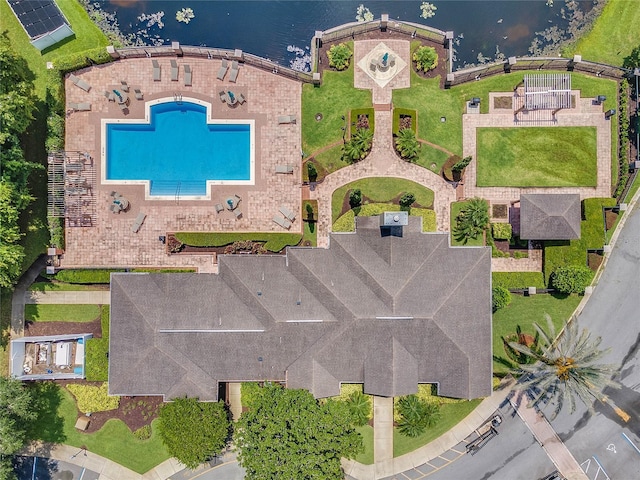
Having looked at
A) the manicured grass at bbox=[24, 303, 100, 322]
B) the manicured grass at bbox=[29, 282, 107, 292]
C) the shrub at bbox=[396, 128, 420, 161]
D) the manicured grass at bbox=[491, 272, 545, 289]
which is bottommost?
the manicured grass at bbox=[24, 303, 100, 322]

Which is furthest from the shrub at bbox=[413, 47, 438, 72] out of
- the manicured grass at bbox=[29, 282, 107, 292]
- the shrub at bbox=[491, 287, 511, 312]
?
the manicured grass at bbox=[29, 282, 107, 292]

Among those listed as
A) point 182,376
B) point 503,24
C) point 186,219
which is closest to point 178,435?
point 182,376

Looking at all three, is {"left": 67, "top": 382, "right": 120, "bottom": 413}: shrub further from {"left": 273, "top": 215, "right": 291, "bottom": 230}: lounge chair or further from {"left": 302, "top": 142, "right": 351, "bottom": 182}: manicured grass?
{"left": 302, "top": 142, "right": 351, "bottom": 182}: manicured grass

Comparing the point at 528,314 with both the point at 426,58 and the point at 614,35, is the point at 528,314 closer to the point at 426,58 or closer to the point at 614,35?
the point at 426,58

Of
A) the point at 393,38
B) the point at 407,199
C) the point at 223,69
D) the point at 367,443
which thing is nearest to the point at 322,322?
the point at 407,199

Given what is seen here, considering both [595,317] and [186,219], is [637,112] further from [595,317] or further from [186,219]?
[186,219]

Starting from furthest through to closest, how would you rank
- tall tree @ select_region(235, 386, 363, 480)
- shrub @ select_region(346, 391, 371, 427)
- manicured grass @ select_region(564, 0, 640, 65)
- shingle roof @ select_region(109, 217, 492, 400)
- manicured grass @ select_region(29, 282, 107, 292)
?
1. manicured grass @ select_region(564, 0, 640, 65)
2. manicured grass @ select_region(29, 282, 107, 292)
3. shrub @ select_region(346, 391, 371, 427)
4. shingle roof @ select_region(109, 217, 492, 400)
5. tall tree @ select_region(235, 386, 363, 480)
